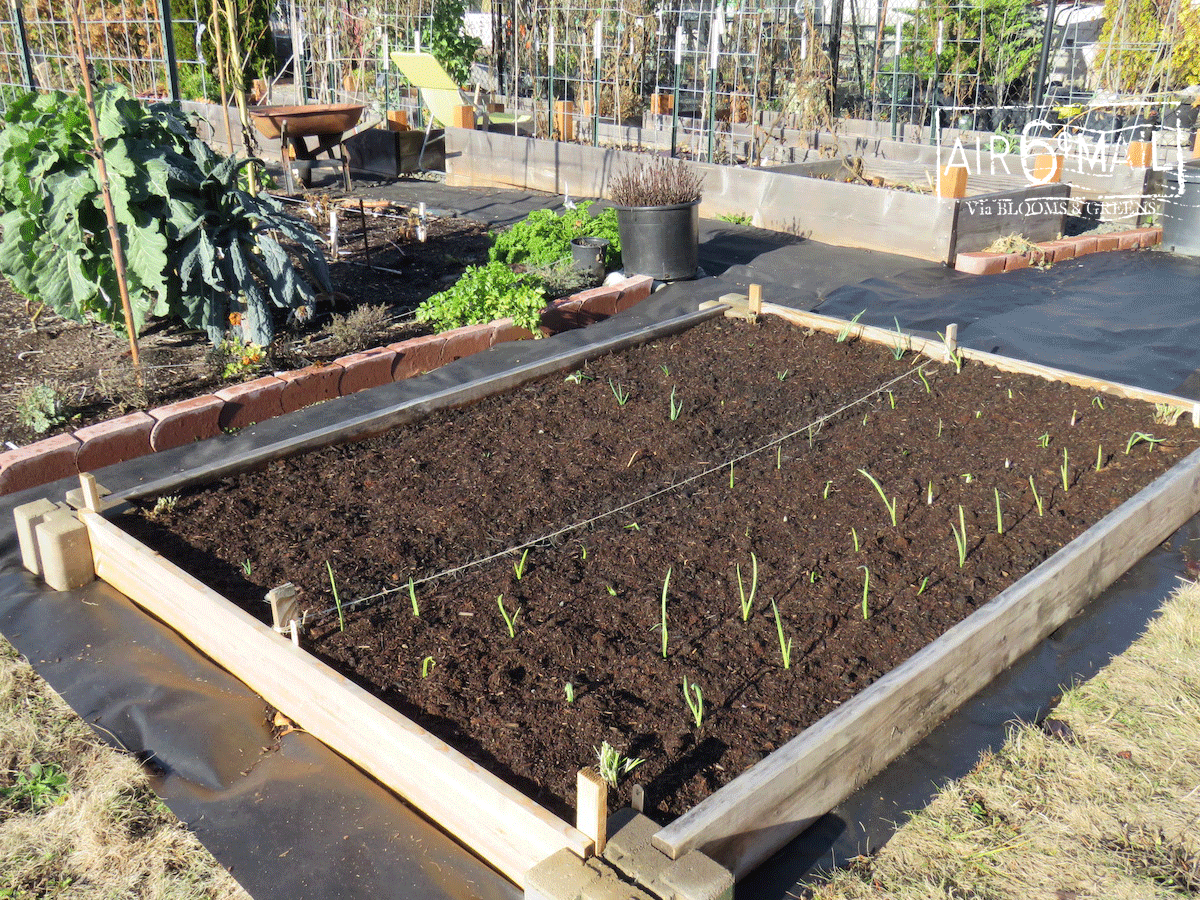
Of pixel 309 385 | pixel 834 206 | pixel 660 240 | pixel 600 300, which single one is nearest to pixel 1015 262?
pixel 834 206

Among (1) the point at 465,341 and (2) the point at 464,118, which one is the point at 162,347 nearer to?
(1) the point at 465,341

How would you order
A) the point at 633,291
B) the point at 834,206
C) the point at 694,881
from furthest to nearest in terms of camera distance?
the point at 834,206 < the point at 633,291 < the point at 694,881

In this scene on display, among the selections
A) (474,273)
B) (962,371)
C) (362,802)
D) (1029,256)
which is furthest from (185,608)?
(1029,256)

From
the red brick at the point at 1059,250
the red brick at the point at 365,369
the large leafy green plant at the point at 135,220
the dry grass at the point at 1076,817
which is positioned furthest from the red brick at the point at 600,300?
the dry grass at the point at 1076,817

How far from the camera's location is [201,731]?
2619mm

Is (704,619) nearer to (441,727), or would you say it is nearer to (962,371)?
(441,727)

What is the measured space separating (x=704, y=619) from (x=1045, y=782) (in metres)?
0.99

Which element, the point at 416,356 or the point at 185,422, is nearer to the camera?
the point at 185,422

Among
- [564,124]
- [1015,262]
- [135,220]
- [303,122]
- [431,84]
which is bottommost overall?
[1015,262]

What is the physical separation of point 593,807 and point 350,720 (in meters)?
0.81

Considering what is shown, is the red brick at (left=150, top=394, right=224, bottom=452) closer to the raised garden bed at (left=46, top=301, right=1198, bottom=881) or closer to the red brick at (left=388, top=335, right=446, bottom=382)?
the raised garden bed at (left=46, top=301, right=1198, bottom=881)

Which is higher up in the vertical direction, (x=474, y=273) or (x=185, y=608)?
(x=474, y=273)

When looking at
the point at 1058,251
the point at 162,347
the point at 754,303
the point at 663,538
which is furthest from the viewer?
the point at 1058,251

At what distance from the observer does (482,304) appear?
554 centimetres
